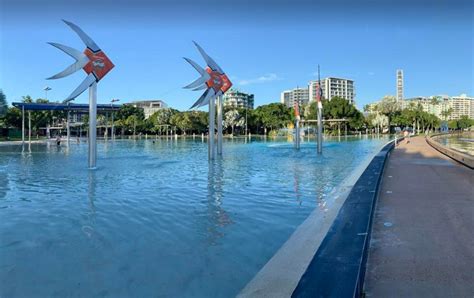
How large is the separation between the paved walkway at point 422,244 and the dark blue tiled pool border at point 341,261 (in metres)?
0.23

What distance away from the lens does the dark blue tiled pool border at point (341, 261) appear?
118 inches

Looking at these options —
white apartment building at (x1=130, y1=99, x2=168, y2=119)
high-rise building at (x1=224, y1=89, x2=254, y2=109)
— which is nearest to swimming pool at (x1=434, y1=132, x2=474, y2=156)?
high-rise building at (x1=224, y1=89, x2=254, y2=109)

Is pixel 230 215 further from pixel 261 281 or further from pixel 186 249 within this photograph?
pixel 261 281

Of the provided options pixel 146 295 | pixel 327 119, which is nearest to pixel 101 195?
pixel 146 295

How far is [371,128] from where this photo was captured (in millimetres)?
111688

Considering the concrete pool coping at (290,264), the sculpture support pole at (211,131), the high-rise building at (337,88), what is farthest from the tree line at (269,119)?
the concrete pool coping at (290,264)

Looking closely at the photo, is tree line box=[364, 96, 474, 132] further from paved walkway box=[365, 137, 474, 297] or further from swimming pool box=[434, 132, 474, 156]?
paved walkway box=[365, 137, 474, 297]

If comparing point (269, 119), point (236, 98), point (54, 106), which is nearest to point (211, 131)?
point (54, 106)

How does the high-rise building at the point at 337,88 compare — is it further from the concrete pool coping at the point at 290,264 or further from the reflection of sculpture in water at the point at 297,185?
the concrete pool coping at the point at 290,264

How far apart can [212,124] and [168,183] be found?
9.98 meters

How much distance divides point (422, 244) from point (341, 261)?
179 cm

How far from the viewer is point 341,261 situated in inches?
141

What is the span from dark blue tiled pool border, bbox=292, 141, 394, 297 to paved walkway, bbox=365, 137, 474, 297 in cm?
23

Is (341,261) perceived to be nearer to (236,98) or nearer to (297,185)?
(297,185)
